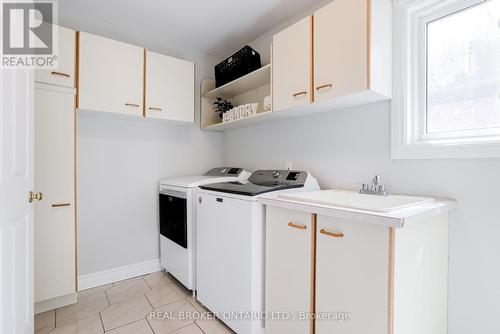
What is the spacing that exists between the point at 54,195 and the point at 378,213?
2167 millimetres

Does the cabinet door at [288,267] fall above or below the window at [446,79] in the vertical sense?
below

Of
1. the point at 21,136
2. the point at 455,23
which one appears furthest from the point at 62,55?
the point at 455,23

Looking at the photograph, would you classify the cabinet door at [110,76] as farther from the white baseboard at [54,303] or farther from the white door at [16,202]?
the white baseboard at [54,303]

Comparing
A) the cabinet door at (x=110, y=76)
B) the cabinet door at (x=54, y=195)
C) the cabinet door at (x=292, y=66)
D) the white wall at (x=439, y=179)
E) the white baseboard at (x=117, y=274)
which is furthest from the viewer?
the white baseboard at (x=117, y=274)

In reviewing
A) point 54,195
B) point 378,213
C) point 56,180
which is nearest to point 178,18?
point 56,180

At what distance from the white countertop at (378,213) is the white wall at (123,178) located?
1.72m

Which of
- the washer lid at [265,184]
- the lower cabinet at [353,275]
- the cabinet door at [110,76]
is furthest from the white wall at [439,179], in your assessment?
the cabinet door at [110,76]

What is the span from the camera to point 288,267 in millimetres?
1386

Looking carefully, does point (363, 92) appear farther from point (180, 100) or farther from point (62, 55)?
point (62, 55)

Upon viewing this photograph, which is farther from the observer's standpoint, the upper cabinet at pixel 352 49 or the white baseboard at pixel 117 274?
the white baseboard at pixel 117 274

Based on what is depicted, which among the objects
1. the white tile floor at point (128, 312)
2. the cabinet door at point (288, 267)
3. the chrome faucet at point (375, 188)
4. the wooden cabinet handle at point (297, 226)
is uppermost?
the chrome faucet at point (375, 188)

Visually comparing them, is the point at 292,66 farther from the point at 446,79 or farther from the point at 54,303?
the point at 54,303

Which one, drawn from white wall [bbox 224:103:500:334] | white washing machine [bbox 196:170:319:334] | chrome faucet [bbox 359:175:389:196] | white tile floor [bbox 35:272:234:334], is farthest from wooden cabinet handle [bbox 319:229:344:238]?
white tile floor [bbox 35:272:234:334]

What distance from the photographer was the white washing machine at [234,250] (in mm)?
1496
